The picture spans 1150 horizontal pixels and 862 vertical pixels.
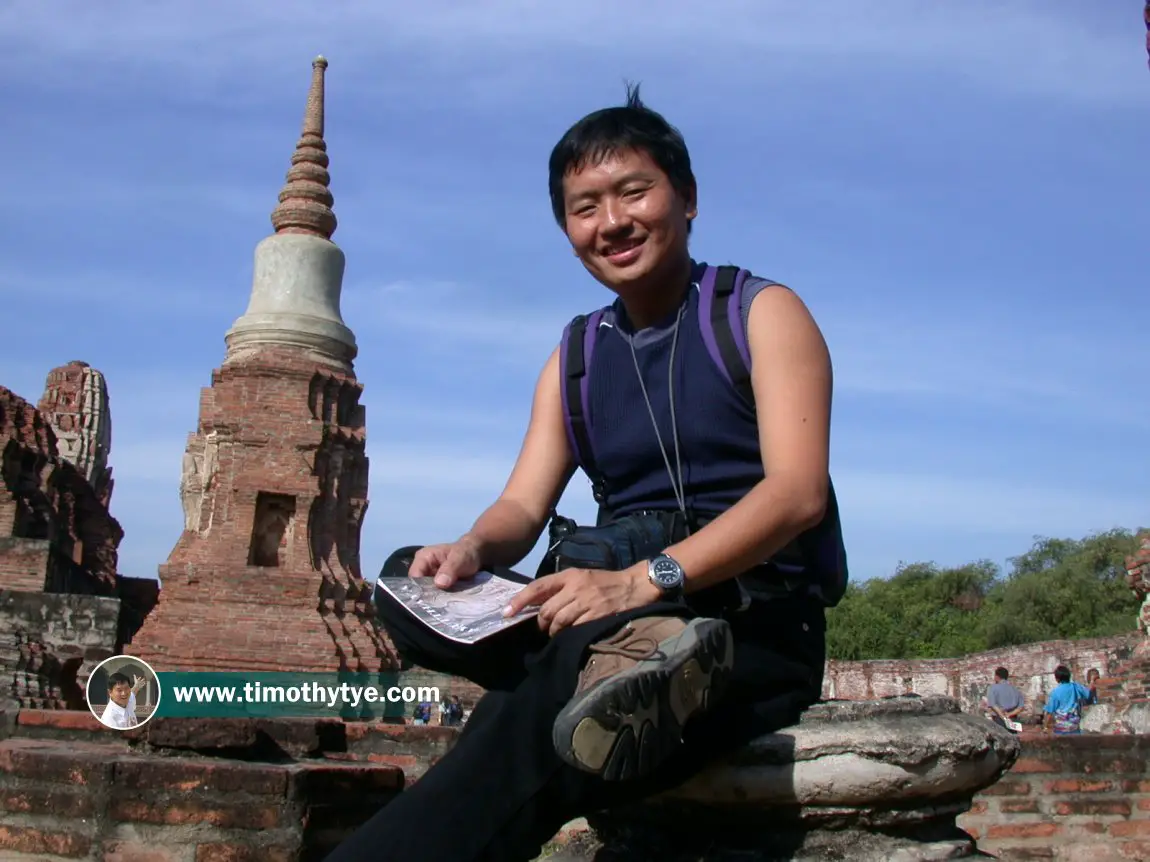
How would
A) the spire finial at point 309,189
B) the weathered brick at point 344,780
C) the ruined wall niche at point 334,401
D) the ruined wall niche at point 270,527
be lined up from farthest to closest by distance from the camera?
1. the spire finial at point 309,189
2. the ruined wall niche at point 334,401
3. the ruined wall niche at point 270,527
4. the weathered brick at point 344,780

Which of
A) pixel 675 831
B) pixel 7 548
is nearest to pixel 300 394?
pixel 7 548

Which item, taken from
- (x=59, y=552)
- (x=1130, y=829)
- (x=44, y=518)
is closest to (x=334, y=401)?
(x=59, y=552)

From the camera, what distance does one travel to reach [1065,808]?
463cm

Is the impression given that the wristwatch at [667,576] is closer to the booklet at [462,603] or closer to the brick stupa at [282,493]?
the booklet at [462,603]

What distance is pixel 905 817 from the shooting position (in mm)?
1842

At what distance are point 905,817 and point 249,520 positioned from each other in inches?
564

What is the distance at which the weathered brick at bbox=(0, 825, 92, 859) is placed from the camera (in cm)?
284

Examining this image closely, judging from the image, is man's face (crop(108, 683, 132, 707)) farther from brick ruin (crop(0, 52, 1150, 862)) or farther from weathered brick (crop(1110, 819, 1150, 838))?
weathered brick (crop(1110, 819, 1150, 838))

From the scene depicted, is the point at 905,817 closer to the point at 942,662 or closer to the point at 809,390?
the point at 809,390

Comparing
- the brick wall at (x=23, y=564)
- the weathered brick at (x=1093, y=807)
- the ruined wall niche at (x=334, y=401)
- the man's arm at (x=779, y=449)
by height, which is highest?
the ruined wall niche at (x=334, y=401)

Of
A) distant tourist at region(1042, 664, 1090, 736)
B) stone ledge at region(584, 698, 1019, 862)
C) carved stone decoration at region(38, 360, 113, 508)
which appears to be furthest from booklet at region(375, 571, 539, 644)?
carved stone decoration at region(38, 360, 113, 508)

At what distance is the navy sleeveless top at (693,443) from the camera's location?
77.2 inches

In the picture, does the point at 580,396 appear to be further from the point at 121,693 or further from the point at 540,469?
the point at 121,693

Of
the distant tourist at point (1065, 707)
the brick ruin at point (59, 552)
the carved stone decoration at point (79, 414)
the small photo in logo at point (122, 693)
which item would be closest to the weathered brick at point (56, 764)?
the small photo in logo at point (122, 693)
